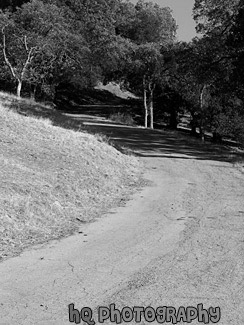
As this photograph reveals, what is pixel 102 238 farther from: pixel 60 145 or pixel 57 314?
pixel 60 145

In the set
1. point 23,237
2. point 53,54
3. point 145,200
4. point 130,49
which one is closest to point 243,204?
point 145,200

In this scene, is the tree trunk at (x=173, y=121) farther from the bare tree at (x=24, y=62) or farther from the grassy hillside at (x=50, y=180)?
the grassy hillside at (x=50, y=180)

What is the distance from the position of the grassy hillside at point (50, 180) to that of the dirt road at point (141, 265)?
0.46 metres

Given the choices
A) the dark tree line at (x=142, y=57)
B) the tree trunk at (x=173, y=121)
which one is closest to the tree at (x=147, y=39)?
the dark tree line at (x=142, y=57)

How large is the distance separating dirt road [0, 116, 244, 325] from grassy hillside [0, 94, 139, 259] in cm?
46

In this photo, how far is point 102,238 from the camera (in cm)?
725

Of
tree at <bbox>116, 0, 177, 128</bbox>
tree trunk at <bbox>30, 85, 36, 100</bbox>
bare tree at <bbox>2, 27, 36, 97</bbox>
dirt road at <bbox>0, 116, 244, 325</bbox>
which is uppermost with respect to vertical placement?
tree at <bbox>116, 0, 177, 128</bbox>

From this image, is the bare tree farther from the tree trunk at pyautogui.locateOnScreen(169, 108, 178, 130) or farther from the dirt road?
the dirt road

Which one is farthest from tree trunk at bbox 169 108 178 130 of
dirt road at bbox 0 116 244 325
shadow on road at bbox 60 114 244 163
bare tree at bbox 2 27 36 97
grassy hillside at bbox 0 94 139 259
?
dirt road at bbox 0 116 244 325

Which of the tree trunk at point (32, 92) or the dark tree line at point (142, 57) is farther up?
the dark tree line at point (142, 57)

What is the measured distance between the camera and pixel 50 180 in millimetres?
9766

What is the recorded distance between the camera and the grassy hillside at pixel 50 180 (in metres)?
7.32

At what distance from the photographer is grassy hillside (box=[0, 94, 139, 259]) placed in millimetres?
7324

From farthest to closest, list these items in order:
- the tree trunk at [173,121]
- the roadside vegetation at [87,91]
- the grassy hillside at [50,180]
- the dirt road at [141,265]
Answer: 1. the tree trunk at [173,121]
2. the roadside vegetation at [87,91]
3. the grassy hillside at [50,180]
4. the dirt road at [141,265]
